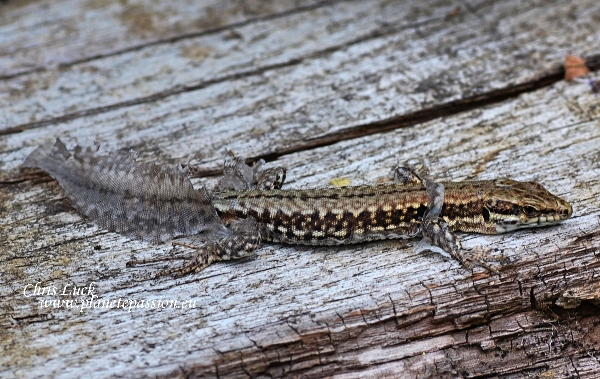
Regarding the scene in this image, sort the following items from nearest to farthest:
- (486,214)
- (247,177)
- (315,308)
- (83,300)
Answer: (315,308), (83,300), (486,214), (247,177)

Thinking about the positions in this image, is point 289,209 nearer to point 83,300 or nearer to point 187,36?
point 83,300

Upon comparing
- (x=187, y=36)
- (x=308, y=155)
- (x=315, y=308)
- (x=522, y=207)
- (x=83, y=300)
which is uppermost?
(x=187, y=36)

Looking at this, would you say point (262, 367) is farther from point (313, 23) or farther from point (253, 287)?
point (313, 23)

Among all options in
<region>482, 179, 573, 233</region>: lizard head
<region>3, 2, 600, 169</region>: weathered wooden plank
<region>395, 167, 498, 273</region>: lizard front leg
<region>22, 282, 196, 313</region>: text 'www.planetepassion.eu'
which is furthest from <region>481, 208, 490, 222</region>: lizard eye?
<region>22, 282, 196, 313</region>: text 'www.planetepassion.eu'

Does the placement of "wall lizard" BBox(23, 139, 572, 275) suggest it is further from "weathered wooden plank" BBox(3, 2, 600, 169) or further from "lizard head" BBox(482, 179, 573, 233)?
"weathered wooden plank" BBox(3, 2, 600, 169)

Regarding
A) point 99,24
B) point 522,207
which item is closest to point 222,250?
point 522,207

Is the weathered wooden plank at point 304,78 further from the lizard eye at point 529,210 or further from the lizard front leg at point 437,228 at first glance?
the lizard eye at point 529,210
